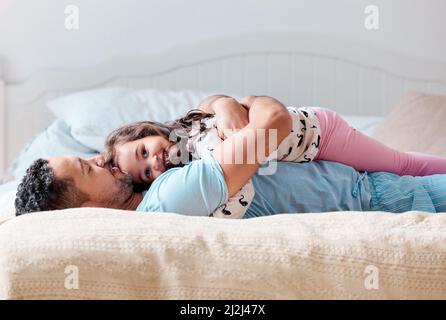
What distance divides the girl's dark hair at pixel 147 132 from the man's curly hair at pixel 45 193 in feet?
0.40

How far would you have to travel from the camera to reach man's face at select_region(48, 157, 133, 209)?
1.56 m

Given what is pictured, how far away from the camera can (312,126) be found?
1.76 metres

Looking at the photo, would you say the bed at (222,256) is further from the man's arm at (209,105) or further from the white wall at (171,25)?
the white wall at (171,25)

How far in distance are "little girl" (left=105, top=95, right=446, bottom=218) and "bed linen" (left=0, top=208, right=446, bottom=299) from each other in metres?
0.33

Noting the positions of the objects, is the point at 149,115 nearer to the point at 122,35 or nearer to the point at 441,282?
the point at 122,35

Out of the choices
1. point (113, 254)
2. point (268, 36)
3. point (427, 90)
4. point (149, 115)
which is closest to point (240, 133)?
point (113, 254)

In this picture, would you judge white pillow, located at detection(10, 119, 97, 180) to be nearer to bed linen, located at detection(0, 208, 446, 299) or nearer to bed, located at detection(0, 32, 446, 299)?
bed, located at detection(0, 32, 446, 299)

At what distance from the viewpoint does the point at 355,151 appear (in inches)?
70.8

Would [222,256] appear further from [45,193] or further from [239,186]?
[45,193]

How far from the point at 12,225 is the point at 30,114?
5.79ft

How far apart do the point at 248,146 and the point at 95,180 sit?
33 centimetres

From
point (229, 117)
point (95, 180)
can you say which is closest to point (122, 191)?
point (95, 180)

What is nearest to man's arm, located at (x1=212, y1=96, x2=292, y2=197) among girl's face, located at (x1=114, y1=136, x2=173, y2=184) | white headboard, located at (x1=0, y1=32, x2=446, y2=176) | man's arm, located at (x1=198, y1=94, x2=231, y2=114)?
girl's face, located at (x1=114, y1=136, x2=173, y2=184)
